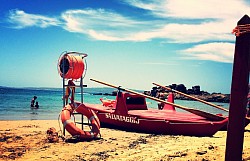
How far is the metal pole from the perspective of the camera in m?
3.60

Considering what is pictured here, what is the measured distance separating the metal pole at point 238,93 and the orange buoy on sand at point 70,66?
363 inches

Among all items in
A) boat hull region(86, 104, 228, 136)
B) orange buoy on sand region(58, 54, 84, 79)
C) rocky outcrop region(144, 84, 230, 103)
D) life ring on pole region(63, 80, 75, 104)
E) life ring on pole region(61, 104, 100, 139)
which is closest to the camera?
life ring on pole region(61, 104, 100, 139)

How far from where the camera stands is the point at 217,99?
3701 inches

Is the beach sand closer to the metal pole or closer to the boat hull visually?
the boat hull

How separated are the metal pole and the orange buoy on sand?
9210mm

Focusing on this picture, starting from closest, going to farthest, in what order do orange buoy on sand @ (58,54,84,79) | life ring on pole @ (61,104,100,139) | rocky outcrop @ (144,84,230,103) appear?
life ring on pole @ (61,104,100,139), orange buoy on sand @ (58,54,84,79), rocky outcrop @ (144,84,230,103)

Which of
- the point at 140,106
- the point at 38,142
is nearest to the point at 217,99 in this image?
the point at 140,106

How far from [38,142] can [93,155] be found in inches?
124

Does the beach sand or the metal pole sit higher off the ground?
the metal pole

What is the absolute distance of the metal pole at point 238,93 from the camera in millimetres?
3596

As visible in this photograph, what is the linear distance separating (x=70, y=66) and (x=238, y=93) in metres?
9.32

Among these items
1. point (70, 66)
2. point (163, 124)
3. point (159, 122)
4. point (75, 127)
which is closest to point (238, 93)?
point (75, 127)

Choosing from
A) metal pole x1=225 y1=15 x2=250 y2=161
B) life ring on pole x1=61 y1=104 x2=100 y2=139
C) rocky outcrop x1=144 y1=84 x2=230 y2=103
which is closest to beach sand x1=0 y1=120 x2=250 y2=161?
life ring on pole x1=61 y1=104 x2=100 y2=139

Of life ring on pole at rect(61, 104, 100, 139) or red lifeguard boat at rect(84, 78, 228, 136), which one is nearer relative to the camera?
life ring on pole at rect(61, 104, 100, 139)
